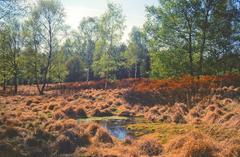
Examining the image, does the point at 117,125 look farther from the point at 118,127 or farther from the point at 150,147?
the point at 150,147

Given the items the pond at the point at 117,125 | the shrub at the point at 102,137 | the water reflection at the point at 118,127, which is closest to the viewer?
the shrub at the point at 102,137

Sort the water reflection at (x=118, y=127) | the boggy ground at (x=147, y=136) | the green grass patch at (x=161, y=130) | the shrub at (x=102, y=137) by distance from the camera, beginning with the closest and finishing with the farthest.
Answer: the boggy ground at (x=147, y=136) → the shrub at (x=102, y=137) → the green grass patch at (x=161, y=130) → the water reflection at (x=118, y=127)

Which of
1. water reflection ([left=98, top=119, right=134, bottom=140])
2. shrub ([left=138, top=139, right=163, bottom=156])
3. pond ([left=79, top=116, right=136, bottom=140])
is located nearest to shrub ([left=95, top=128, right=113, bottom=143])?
pond ([left=79, top=116, right=136, bottom=140])

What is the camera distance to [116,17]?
44.1 metres

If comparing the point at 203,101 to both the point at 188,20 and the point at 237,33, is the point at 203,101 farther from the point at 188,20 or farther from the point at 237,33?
the point at 237,33

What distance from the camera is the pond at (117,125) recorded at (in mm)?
13847

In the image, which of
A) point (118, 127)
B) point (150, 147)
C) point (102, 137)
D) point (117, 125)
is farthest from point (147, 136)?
point (117, 125)

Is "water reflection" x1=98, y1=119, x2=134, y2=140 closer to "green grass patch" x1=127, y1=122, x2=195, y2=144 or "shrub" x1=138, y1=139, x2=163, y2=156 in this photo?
"green grass patch" x1=127, y1=122, x2=195, y2=144

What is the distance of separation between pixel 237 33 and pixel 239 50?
1.84 metres

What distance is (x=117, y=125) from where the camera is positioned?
643 inches

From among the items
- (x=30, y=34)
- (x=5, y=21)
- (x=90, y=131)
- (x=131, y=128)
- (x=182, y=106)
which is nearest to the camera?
(x=90, y=131)

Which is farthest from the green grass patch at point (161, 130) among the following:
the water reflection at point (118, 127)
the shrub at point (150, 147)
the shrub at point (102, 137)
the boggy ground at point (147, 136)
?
the shrub at point (102, 137)

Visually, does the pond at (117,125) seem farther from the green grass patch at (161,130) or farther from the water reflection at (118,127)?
the green grass patch at (161,130)

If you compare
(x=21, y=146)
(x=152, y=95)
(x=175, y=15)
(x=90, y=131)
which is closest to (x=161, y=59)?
(x=175, y=15)
